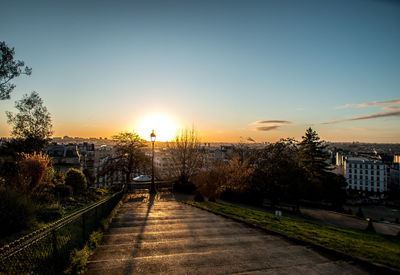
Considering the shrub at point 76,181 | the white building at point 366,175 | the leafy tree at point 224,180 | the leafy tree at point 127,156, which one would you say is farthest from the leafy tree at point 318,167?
the white building at point 366,175

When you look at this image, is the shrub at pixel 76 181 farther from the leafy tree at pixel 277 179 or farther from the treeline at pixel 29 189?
the leafy tree at pixel 277 179

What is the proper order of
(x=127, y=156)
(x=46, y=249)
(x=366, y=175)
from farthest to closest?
(x=366, y=175)
(x=127, y=156)
(x=46, y=249)

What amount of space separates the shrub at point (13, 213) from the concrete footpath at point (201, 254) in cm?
195

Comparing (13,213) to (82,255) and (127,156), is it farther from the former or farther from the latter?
(127,156)

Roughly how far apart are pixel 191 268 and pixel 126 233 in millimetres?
3058

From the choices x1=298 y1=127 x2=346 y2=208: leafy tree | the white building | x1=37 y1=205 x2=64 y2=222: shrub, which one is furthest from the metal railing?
the white building

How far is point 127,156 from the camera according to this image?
25812 millimetres

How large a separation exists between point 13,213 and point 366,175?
11212 centimetres

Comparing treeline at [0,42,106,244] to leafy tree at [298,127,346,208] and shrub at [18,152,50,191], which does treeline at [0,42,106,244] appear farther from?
leafy tree at [298,127,346,208]

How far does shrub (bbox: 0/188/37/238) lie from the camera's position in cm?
514

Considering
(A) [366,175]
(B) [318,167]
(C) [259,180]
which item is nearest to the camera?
(C) [259,180]

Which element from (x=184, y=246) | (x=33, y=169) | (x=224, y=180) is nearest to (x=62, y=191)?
(x=33, y=169)

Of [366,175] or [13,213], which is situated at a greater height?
[13,213]

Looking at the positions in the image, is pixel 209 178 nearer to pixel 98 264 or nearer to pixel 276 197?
pixel 276 197
